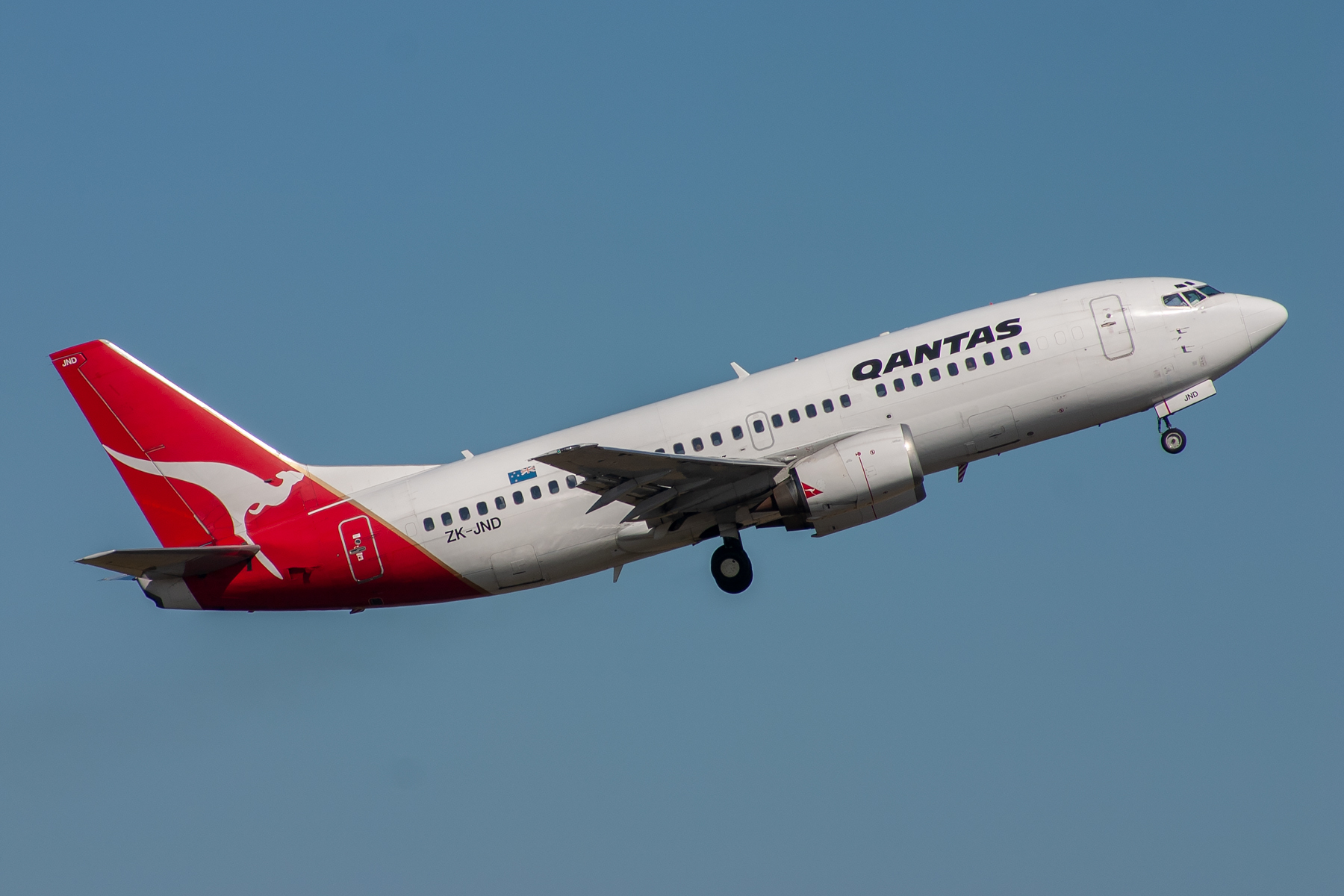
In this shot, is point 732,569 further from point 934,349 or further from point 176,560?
point 176,560

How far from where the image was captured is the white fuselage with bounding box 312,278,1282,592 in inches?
1368

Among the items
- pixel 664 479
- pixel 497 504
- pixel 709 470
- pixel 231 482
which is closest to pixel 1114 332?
pixel 709 470

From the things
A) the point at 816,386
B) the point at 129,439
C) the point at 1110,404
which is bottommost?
the point at 1110,404

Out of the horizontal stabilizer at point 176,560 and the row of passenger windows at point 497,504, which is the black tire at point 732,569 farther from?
the horizontal stabilizer at point 176,560

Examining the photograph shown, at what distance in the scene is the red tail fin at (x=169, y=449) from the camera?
3834 centimetres

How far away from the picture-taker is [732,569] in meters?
37.0

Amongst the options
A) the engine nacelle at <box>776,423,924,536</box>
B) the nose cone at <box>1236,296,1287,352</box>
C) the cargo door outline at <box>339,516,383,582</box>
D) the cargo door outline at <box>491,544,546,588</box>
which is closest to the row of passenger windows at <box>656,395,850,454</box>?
the engine nacelle at <box>776,423,924,536</box>

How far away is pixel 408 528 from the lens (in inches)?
1437

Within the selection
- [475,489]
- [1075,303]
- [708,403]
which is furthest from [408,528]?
[1075,303]

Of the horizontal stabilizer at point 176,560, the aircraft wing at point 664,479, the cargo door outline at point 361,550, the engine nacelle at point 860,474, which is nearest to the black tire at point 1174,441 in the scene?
the engine nacelle at point 860,474

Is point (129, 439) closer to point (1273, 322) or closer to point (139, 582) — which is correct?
point (139, 582)

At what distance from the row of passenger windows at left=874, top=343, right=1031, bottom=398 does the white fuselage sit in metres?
0.05

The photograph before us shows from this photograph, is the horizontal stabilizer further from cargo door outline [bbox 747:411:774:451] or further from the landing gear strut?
the landing gear strut

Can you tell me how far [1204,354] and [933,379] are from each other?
728 centimetres
